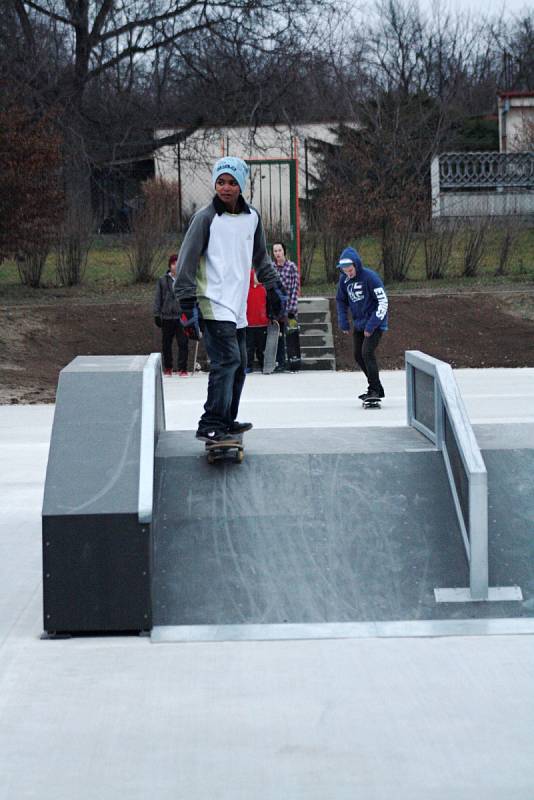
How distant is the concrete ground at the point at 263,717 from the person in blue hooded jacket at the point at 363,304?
6.46 meters

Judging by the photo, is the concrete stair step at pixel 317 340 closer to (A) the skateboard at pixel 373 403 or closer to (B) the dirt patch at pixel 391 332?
(B) the dirt patch at pixel 391 332

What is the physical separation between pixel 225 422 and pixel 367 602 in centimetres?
150

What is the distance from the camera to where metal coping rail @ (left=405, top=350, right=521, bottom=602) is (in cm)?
542

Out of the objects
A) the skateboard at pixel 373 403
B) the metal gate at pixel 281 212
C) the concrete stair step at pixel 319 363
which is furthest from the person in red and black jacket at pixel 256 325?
the skateboard at pixel 373 403

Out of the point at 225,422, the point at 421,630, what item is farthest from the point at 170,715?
the point at 225,422

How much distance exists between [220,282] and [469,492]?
1.92m

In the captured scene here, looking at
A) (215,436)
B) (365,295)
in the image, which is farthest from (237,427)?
(365,295)

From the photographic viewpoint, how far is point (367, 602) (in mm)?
5465

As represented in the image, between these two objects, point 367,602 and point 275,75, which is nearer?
point 367,602

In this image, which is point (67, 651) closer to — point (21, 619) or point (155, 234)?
point (21, 619)

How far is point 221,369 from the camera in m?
6.57

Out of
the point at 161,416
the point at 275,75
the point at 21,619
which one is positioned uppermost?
the point at 275,75

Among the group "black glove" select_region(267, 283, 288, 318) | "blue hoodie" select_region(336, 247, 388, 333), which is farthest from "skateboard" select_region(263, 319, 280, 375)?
"black glove" select_region(267, 283, 288, 318)

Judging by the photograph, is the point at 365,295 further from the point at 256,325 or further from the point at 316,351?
the point at 316,351
